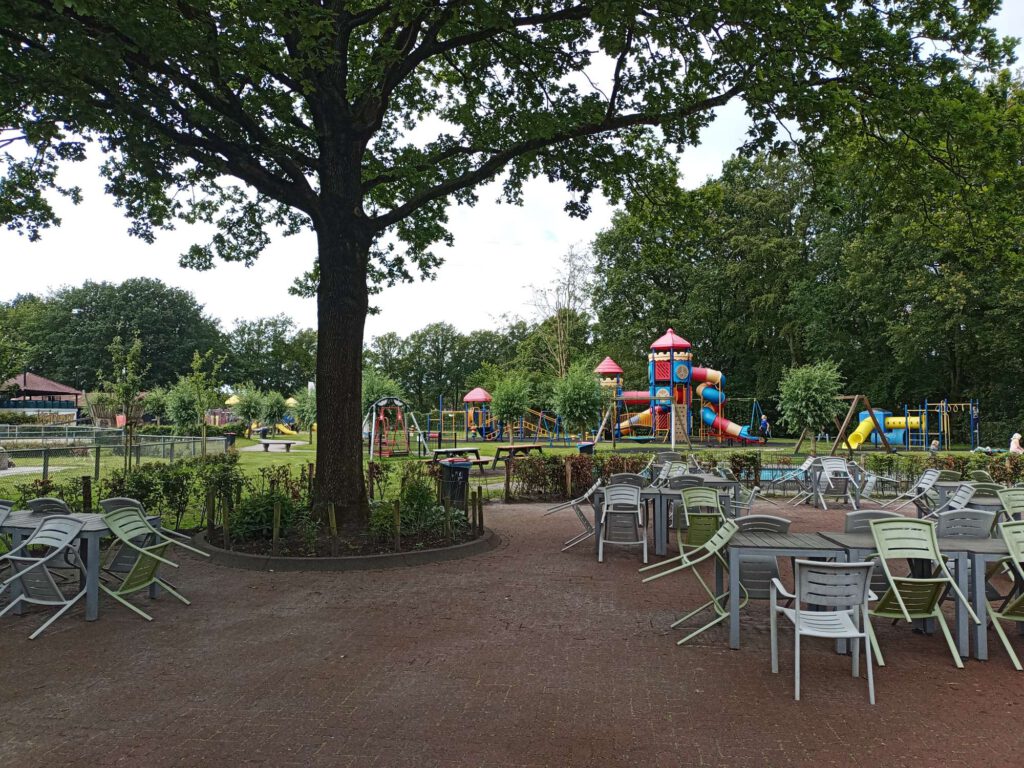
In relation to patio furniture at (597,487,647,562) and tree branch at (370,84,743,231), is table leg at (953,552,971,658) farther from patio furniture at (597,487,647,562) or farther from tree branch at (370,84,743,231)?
tree branch at (370,84,743,231)

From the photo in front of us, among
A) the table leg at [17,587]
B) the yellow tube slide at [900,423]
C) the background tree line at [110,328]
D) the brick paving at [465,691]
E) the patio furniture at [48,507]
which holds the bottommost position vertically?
the brick paving at [465,691]

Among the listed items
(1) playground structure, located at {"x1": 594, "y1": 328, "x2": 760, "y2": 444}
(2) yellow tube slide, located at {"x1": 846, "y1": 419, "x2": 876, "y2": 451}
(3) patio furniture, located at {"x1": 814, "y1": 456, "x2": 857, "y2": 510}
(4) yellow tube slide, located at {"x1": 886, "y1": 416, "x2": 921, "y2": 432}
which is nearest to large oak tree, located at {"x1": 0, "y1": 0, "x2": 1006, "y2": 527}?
(3) patio furniture, located at {"x1": 814, "y1": 456, "x2": 857, "y2": 510}

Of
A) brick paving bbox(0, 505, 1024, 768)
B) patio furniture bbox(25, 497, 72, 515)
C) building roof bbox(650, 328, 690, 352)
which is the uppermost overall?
building roof bbox(650, 328, 690, 352)

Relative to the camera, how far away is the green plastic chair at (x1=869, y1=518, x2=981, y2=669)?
185 inches

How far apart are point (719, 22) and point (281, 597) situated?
821cm

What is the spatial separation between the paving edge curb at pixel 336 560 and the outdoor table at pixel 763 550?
4179 mm

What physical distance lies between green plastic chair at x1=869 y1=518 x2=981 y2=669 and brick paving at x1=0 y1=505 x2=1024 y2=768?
37 cm

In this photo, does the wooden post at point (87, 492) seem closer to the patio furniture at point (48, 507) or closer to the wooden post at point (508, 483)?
the patio furniture at point (48, 507)

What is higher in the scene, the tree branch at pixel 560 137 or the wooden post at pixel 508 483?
the tree branch at pixel 560 137

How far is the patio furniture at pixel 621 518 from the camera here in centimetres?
823

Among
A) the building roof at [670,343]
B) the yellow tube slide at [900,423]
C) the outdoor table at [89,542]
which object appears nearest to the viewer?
the outdoor table at [89,542]

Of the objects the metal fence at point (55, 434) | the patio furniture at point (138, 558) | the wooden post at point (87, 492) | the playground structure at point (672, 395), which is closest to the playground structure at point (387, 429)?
the metal fence at point (55, 434)

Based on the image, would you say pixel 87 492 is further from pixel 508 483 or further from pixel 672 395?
pixel 672 395

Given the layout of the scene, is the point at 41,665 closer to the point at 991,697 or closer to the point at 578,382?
the point at 991,697
